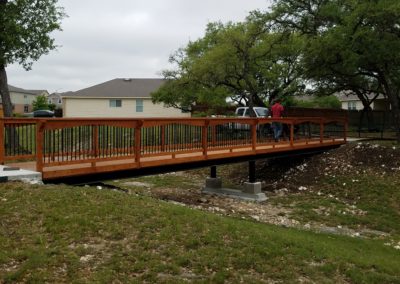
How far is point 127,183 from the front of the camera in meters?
19.0

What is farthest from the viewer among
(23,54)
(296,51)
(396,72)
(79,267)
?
(296,51)

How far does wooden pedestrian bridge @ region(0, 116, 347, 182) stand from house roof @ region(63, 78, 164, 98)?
3362 centimetres

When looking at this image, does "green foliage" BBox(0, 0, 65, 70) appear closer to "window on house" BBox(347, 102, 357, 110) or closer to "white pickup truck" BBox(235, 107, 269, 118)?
"white pickup truck" BBox(235, 107, 269, 118)

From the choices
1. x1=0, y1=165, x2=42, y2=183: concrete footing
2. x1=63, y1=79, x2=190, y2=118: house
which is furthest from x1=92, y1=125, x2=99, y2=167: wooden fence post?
x1=63, y1=79, x2=190, y2=118: house

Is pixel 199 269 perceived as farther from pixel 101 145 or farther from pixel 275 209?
pixel 275 209

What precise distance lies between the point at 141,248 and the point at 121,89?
45960 mm

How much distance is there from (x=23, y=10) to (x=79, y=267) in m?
14.3

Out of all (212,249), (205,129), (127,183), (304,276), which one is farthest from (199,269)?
(127,183)

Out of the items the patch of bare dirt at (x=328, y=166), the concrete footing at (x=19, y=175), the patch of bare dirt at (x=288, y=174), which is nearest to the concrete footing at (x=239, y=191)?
the patch of bare dirt at (x=288, y=174)

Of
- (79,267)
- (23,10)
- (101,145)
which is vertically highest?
(23,10)

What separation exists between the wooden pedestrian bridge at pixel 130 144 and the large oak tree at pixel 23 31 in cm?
497

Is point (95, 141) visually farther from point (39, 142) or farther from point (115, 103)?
point (115, 103)

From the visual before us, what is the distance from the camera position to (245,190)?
1723cm

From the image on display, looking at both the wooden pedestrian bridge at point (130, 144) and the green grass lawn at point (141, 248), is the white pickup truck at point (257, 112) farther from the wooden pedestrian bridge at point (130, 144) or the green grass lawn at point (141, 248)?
the green grass lawn at point (141, 248)
